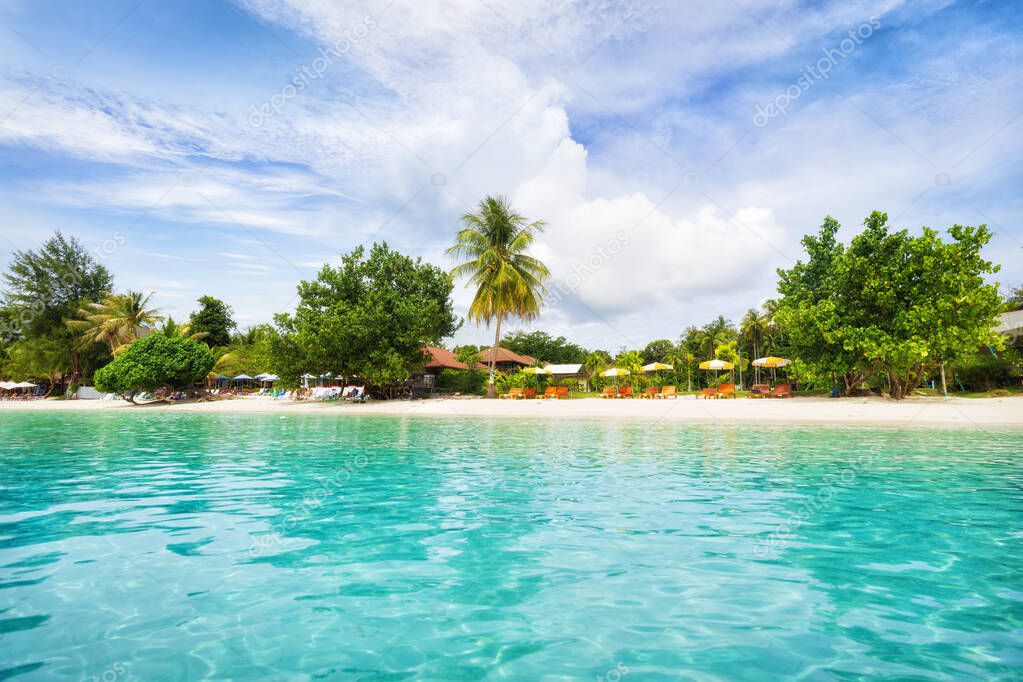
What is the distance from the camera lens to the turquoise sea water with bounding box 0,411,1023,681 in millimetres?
3246

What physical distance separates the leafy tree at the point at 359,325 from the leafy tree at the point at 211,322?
92.9 ft

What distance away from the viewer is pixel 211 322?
56.1m

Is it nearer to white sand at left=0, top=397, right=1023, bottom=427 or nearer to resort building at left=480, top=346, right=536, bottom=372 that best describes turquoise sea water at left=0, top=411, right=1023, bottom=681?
white sand at left=0, top=397, right=1023, bottom=427

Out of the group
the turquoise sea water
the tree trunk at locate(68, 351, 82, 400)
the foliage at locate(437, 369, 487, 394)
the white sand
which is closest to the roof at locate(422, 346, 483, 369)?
the foliage at locate(437, 369, 487, 394)

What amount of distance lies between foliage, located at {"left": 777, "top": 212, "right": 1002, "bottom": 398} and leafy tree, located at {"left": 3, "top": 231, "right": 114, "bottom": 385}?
2122 inches

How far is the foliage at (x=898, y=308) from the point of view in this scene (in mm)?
23312

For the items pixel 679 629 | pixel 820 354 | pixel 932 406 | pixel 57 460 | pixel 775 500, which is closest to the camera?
pixel 679 629

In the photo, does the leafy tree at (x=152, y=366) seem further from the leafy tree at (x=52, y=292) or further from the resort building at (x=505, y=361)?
the resort building at (x=505, y=361)

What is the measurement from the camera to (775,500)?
711 centimetres

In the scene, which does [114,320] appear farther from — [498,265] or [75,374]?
[498,265]

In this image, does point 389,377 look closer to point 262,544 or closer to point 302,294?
point 302,294

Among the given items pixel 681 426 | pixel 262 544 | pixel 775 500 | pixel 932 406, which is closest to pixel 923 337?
pixel 932 406

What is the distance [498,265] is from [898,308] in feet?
70.6

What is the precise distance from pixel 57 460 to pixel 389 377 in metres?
20.3
